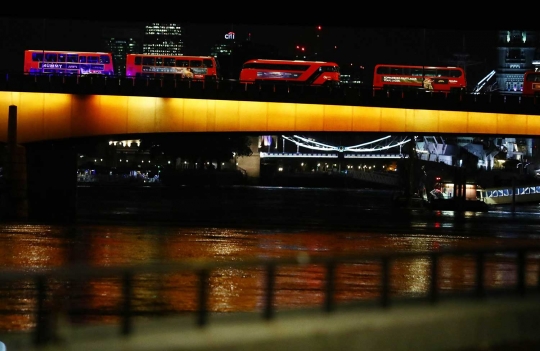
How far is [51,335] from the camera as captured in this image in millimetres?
7773

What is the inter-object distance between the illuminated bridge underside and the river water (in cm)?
564

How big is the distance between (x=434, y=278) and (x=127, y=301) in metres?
4.33

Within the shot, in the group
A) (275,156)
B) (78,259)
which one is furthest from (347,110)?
(275,156)

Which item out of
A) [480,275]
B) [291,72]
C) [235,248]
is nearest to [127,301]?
[480,275]

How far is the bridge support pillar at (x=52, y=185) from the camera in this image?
51.9 m

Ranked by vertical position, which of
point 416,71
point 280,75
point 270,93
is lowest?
point 270,93

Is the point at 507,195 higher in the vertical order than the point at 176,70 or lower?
lower

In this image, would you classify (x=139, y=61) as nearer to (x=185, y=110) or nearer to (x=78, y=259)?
(x=185, y=110)

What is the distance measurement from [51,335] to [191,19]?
61.7ft

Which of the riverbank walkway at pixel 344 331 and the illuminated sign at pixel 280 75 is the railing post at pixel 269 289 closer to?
the riverbank walkway at pixel 344 331

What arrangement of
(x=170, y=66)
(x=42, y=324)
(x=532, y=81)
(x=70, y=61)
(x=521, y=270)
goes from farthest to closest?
(x=170, y=66)
(x=532, y=81)
(x=70, y=61)
(x=521, y=270)
(x=42, y=324)

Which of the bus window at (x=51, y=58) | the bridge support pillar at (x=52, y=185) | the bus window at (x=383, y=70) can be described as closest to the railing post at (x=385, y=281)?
the bridge support pillar at (x=52, y=185)

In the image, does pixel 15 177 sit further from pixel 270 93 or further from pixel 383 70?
pixel 383 70

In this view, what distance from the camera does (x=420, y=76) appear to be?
7825 cm
